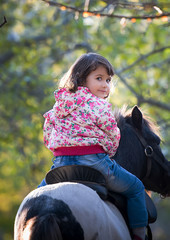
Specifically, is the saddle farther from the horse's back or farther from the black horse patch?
the black horse patch

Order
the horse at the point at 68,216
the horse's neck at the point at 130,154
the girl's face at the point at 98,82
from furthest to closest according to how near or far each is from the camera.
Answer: the horse's neck at the point at 130,154 < the girl's face at the point at 98,82 < the horse at the point at 68,216

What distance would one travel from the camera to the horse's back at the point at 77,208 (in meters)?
2.58

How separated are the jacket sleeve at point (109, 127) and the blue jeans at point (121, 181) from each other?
0.40 feet

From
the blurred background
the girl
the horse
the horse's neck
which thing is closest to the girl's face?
the girl

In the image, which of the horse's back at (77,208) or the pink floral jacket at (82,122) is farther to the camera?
the pink floral jacket at (82,122)

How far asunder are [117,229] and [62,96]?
3.74 feet

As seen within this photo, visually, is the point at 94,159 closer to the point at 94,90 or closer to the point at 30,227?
the point at 94,90

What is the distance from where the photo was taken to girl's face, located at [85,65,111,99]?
10.8 feet

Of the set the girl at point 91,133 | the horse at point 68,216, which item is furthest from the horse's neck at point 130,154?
the horse at point 68,216

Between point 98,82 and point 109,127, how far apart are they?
0.41 meters

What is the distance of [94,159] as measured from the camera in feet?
10.1

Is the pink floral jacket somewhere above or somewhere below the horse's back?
above

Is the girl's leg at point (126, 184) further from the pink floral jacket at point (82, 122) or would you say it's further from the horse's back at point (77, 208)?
the horse's back at point (77, 208)

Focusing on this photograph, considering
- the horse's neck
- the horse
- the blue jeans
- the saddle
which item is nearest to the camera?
the horse
